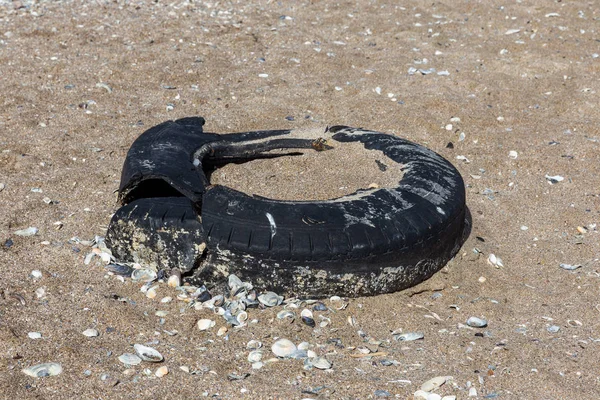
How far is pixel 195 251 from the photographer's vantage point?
3.00m

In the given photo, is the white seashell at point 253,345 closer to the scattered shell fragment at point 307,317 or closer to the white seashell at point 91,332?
the scattered shell fragment at point 307,317

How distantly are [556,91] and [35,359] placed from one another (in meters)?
4.22

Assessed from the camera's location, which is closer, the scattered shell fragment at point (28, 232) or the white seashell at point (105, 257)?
the white seashell at point (105, 257)

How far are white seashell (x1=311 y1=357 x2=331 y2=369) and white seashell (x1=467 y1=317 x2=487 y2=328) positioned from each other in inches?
27.5

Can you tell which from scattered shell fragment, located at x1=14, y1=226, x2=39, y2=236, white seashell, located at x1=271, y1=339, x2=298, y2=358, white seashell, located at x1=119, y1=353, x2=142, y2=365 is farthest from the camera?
scattered shell fragment, located at x1=14, y1=226, x2=39, y2=236

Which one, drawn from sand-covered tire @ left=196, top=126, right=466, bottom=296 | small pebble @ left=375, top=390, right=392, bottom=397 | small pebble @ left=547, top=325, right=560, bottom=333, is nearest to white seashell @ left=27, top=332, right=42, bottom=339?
sand-covered tire @ left=196, top=126, right=466, bottom=296

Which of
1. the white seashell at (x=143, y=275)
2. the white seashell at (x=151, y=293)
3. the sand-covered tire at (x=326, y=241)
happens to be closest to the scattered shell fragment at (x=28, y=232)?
the white seashell at (x=143, y=275)

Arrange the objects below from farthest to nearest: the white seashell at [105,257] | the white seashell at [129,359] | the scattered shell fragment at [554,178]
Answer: the scattered shell fragment at [554,178] < the white seashell at [105,257] < the white seashell at [129,359]

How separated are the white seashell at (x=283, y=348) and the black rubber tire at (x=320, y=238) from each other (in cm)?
29

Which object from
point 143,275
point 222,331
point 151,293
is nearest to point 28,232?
point 143,275

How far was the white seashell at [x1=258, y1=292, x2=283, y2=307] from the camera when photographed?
2963 mm

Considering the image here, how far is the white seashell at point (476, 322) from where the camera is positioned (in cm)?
300

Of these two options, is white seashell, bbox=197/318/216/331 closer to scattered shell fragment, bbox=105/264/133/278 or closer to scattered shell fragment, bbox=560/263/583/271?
scattered shell fragment, bbox=105/264/133/278

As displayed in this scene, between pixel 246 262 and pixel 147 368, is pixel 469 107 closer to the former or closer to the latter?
pixel 246 262
